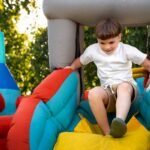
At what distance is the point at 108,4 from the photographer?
2729mm

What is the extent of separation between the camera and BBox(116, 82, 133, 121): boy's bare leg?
7.82ft

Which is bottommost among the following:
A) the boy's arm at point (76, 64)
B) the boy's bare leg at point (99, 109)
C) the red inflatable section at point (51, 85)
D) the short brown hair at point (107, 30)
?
the boy's bare leg at point (99, 109)

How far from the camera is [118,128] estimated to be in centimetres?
222

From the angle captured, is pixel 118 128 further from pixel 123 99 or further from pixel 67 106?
pixel 67 106

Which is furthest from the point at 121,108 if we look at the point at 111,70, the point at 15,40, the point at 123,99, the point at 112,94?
the point at 15,40

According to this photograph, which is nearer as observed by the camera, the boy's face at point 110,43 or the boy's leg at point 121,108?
the boy's leg at point 121,108

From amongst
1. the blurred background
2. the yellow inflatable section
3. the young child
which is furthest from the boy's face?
the blurred background

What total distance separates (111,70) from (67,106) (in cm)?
33

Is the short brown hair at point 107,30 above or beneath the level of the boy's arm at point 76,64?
above

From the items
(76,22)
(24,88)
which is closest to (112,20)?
(76,22)

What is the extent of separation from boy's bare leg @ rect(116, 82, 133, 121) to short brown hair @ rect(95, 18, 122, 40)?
11.3 inches

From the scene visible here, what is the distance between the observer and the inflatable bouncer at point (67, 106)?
7.39 feet

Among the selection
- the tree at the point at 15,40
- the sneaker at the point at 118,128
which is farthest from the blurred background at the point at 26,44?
the sneaker at the point at 118,128

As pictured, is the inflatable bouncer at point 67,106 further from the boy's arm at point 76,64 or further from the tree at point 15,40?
the tree at point 15,40
